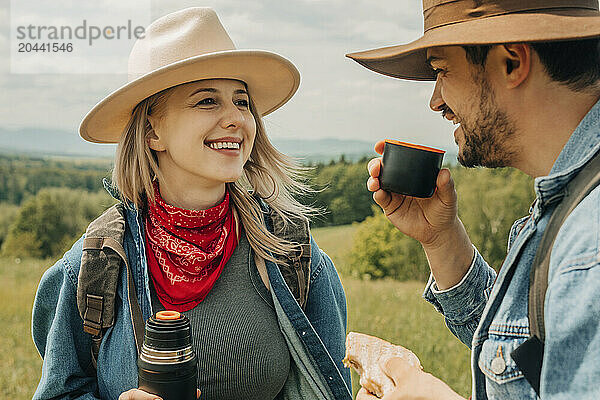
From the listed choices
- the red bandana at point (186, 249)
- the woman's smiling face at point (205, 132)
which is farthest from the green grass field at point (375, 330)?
the woman's smiling face at point (205, 132)

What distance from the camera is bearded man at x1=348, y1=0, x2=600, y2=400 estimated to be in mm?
1401

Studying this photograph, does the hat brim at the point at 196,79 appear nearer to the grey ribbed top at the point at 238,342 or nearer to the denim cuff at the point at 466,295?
the grey ribbed top at the point at 238,342

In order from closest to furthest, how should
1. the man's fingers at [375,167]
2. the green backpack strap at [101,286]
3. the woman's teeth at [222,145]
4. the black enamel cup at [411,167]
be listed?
the black enamel cup at [411,167], the man's fingers at [375,167], the green backpack strap at [101,286], the woman's teeth at [222,145]

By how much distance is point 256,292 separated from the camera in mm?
2855

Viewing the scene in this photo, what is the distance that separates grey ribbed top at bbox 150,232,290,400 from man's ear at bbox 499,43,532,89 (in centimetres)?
149

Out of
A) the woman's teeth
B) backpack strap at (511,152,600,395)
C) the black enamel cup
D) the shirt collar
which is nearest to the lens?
backpack strap at (511,152,600,395)

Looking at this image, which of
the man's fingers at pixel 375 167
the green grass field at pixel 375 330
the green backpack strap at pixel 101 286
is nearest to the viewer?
the man's fingers at pixel 375 167

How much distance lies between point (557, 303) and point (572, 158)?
0.45 m

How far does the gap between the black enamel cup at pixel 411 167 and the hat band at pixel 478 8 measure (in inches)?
16.7

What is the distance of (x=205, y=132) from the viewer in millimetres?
2795

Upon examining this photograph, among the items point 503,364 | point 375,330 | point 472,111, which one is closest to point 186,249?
point 472,111

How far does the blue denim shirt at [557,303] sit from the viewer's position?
4.50 feet

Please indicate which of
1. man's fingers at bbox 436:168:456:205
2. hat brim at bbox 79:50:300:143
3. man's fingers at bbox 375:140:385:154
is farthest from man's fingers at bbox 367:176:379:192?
hat brim at bbox 79:50:300:143

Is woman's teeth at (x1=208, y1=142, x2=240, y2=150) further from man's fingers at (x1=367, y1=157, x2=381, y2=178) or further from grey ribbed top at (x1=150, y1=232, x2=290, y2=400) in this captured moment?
man's fingers at (x1=367, y1=157, x2=381, y2=178)
